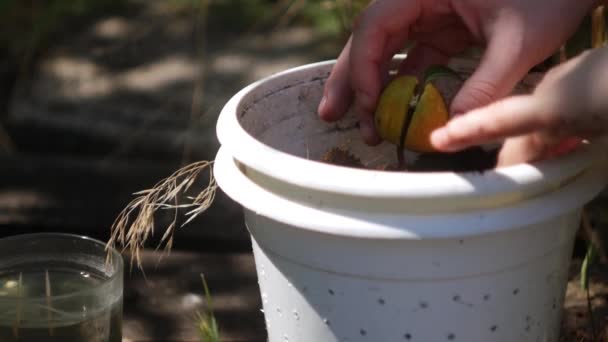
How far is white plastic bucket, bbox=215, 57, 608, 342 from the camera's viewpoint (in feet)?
3.88

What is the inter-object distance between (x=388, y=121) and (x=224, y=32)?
1.94 m

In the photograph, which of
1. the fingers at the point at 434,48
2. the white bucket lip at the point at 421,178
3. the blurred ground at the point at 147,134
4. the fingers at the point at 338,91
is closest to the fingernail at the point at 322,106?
the fingers at the point at 338,91

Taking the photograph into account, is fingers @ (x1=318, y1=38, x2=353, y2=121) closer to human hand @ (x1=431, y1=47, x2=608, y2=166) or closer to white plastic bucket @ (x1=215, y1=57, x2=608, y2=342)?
white plastic bucket @ (x1=215, y1=57, x2=608, y2=342)

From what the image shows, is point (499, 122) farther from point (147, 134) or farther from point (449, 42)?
point (147, 134)

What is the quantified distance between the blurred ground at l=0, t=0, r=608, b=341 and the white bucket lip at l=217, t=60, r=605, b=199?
0.84m

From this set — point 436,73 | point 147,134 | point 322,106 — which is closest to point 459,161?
point 436,73

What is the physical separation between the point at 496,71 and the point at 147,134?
180cm

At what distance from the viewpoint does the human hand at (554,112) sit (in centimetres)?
115

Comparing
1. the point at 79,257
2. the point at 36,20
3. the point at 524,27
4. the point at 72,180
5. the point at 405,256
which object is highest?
the point at 524,27

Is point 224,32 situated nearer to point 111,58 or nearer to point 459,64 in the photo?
point 111,58

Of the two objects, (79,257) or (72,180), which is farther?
(72,180)

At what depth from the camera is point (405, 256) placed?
122 cm

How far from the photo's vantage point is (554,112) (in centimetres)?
115

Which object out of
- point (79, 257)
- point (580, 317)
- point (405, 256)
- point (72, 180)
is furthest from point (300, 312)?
point (72, 180)
